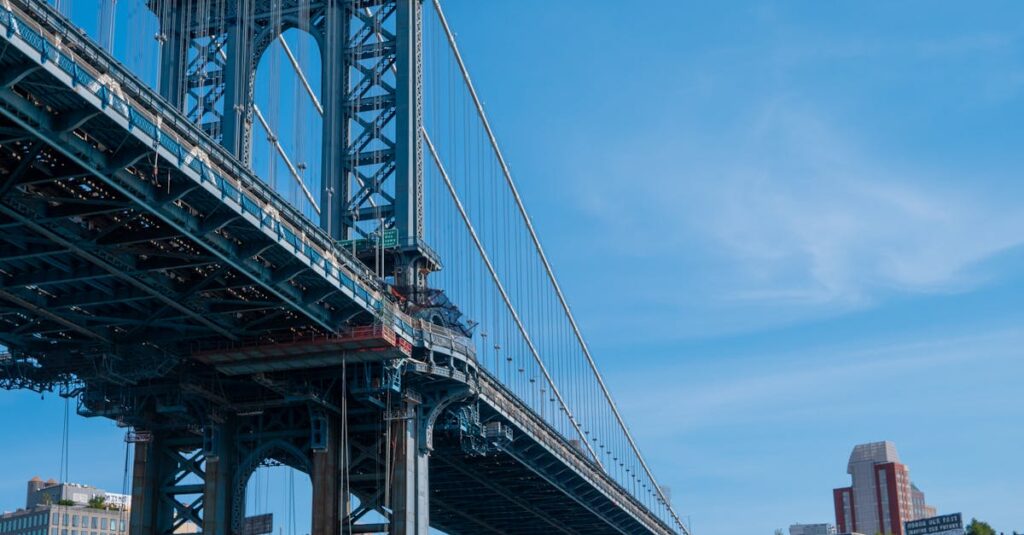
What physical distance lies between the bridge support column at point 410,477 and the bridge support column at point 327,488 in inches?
113

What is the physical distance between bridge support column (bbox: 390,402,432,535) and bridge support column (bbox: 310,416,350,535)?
2.87 m

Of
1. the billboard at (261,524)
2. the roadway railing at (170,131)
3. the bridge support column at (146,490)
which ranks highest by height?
the roadway railing at (170,131)

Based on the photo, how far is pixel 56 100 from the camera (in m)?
45.3

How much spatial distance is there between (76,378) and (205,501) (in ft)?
31.8

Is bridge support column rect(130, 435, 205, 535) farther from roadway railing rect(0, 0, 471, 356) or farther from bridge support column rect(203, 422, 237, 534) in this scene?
roadway railing rect(0, 0, 471, 356)

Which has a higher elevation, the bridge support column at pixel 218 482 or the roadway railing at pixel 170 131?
the roadway railing at pixel 170 131

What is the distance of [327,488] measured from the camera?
245 feet

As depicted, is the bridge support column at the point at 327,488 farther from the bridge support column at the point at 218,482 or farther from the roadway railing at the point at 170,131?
the roadway railing at the point at 170,131

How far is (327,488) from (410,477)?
452 cm

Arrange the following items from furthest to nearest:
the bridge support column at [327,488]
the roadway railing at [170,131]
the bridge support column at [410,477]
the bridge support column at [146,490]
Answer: the bridge support column at [146,490], the bridge support column at [327,488], the bridge support column at [410,477], the roadway railing at [170,131]

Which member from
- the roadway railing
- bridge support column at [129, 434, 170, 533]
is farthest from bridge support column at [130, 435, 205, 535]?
the roadway railing

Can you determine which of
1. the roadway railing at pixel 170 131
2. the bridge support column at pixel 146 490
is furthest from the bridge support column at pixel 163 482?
the roadway railing at pixel 170 131

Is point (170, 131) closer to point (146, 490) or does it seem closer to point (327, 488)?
point (327, 488)

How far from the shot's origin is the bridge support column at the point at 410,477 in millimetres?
73000
